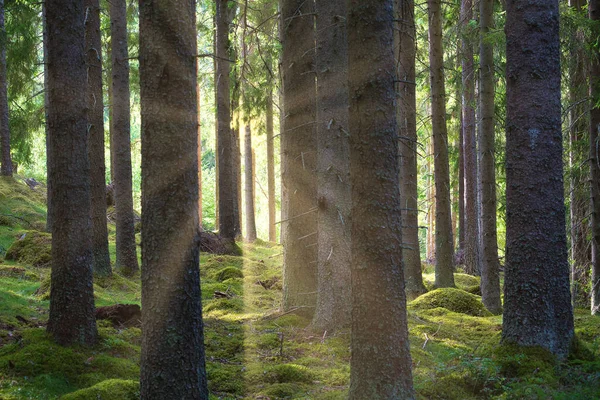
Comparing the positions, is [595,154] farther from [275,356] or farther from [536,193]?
[275,356]

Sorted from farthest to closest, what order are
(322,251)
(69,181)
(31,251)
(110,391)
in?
(31,251) → (322,251) → (69,181) → (110,391)

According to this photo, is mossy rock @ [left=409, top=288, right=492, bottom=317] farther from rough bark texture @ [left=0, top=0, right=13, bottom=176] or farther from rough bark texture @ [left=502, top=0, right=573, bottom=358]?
rough bark texture @ [left=0, top=0, right=13, bottom=176]

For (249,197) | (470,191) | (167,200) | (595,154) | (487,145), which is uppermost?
(249,197)

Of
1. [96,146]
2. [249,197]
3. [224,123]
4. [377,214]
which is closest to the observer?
[377,214]

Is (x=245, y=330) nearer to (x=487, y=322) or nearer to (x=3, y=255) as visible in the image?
(x=487, y=322)

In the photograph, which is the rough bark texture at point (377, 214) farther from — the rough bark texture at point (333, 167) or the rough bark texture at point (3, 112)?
the rough bark texture at point (3, 112)

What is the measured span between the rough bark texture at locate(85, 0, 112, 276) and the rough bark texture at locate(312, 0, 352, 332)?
18.6 ft

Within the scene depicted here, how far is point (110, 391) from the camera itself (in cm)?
527

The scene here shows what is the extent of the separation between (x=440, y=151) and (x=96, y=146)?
739 cm

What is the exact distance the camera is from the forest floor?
5.59 metres

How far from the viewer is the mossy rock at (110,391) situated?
5.14 meters

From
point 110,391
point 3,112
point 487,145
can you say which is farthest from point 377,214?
point 3,112

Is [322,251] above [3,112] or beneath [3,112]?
beneath

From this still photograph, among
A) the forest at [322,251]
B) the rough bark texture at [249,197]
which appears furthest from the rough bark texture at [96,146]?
the rough bark texture at [249,197]
